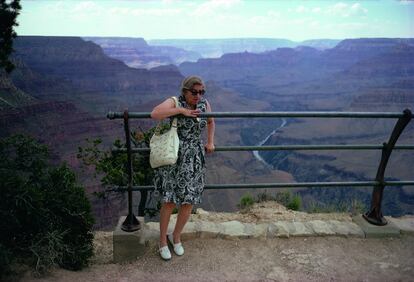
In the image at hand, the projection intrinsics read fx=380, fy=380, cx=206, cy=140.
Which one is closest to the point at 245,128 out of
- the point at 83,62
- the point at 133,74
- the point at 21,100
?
the point at 133,74

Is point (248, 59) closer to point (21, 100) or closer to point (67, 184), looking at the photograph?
point (21, 100)

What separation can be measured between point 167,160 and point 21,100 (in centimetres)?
5095

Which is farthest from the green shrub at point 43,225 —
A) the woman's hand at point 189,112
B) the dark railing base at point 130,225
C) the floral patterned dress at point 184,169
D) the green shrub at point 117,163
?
the woman's hand at point 189,112

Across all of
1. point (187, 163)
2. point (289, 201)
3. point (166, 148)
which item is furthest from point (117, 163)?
point (166, 148)

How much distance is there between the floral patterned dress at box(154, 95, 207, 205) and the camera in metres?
3.08

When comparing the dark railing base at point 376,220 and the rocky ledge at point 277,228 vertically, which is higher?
the dark railing base at point 376,220

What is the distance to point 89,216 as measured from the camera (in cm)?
347

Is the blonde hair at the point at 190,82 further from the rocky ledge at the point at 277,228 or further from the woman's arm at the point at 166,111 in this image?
the rocky ledge at the point at 277,228

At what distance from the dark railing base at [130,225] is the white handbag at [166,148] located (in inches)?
26.2

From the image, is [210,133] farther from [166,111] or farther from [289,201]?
[289,201]

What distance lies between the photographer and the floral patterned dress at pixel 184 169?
3.08m

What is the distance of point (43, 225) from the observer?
3096mm

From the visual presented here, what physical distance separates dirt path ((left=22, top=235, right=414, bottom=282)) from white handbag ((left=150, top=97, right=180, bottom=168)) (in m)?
0.91

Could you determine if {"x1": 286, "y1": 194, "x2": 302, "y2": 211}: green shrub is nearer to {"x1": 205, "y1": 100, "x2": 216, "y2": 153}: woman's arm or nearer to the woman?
{"x1": 205, "y1": 100, "x2": 216, "y2": 153}: woman's arm
